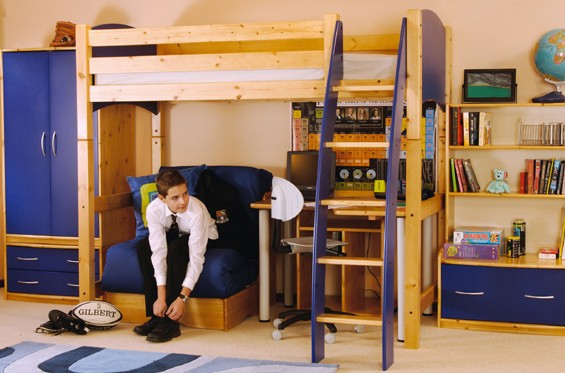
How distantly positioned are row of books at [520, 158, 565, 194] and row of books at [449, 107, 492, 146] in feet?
1.08

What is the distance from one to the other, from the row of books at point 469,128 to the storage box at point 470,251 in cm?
67

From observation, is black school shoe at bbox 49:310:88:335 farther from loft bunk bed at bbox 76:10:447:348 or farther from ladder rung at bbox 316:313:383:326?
ladder rung at bbox 316:313:383:326

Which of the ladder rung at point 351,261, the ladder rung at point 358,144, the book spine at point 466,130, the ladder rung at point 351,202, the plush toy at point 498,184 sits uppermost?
the book spine at point 466,130

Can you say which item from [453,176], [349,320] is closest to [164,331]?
[349,320]

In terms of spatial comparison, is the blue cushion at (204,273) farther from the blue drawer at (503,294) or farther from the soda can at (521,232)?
the soda can at (521,232)

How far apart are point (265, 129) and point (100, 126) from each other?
Answer: 3.83 ft

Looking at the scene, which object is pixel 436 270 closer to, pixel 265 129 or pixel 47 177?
pixel 265 129

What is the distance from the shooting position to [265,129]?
573 cm

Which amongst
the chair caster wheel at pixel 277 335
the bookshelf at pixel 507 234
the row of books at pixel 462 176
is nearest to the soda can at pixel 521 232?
the bookshelf at pixel 507 234

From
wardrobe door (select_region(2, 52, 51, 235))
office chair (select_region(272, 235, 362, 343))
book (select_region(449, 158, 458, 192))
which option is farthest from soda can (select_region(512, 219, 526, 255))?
wardrobe door (select_region(2, 52, 51, 235))

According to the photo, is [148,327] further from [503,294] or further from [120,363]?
[503,294]

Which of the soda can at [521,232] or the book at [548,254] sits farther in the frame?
the soda can at [521,232]

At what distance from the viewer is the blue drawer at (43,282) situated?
5.62 metres

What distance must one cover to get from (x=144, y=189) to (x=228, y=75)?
114 cm
